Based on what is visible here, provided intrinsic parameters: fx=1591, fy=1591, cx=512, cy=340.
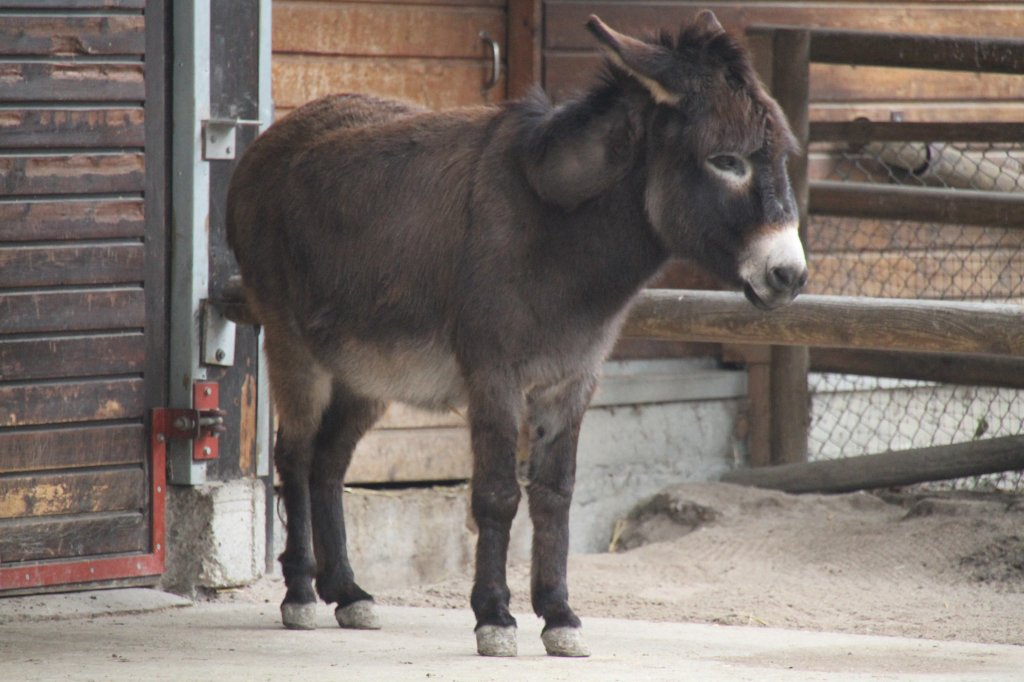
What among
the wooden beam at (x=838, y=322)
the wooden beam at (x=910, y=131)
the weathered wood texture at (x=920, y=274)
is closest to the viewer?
the wooden beam at (x=838, y=322)

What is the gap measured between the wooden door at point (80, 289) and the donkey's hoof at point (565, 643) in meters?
1.75

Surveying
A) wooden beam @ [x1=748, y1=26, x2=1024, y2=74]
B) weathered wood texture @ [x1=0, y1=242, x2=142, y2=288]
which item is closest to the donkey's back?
weathered wood texture @ [x1=0, y1=242, x2=142, y2=288]

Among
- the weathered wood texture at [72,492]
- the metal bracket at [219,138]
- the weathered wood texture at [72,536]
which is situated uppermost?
the metal bracket at [219,138]

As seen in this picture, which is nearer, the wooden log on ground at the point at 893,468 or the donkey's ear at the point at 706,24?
the donkey's ear at the point at 706,24

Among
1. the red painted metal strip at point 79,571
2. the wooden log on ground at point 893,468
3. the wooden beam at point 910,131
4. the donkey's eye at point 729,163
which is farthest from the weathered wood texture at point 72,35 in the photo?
the wooden log on ground at point 893,468

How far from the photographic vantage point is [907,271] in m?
7.99

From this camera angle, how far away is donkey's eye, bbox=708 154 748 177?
14.5 feet

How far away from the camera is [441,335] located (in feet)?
15.8

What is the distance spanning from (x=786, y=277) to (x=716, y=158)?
0.40m

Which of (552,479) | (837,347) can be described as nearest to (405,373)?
(552,479)

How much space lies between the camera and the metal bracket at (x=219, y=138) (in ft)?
18.6

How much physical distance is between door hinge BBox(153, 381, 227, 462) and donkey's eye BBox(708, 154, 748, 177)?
7.16ft

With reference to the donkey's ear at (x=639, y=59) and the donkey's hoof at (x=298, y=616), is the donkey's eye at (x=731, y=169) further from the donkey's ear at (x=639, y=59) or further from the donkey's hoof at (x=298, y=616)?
the donkey's hoof at (x=298, y=616)

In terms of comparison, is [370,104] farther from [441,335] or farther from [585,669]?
[585,669]
